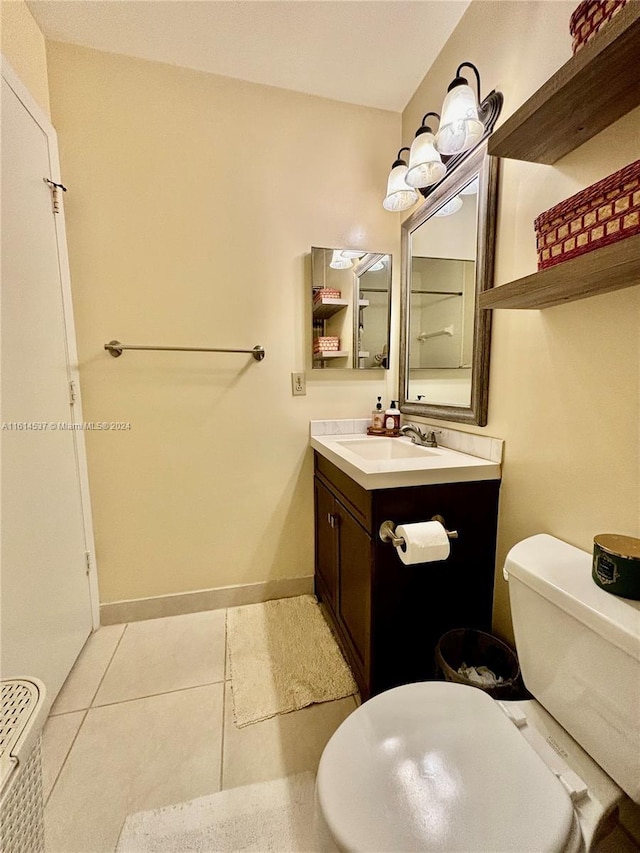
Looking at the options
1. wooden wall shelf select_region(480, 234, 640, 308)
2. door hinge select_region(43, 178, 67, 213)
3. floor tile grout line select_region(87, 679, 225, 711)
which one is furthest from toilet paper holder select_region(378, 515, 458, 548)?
door hinge select_region(43, 178, 67, 213)

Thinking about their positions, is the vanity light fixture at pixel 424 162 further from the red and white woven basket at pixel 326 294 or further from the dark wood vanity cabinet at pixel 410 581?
the dark wood vanity cabinet at pixel 410 581

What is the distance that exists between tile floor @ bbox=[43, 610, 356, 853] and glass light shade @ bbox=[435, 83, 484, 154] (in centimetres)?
198

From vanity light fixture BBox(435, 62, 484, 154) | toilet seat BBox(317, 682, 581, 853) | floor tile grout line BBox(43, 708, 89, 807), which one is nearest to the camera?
toilet seat BBox(317, 682, 581, 853)

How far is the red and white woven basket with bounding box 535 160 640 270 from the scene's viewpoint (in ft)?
2.05

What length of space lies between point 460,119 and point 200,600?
7.27 ft

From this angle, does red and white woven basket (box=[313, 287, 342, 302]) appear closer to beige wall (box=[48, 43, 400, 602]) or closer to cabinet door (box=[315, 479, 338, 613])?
beige wall (box=[48, 43, 400, 602])

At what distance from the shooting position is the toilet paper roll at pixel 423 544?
0.92 m

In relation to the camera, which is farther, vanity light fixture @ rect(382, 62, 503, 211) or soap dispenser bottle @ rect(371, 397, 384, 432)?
soap dispenser bottle @ rect(371, 397, 384, 432)

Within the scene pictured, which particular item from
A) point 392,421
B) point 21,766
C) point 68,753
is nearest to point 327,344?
point 392,421

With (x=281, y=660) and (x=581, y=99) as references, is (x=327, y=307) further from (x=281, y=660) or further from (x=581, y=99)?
(x=281, y=660)

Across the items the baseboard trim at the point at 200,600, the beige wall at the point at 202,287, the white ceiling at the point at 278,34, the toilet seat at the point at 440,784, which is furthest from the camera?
the baseboard trim at the point at 200,600

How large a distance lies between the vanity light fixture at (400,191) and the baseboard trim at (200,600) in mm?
1847

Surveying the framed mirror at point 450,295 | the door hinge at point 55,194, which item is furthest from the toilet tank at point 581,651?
the door hinge at point 55,194

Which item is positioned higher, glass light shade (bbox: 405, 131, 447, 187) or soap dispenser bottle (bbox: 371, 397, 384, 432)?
glass light shade (bbox: 405, 131, 447, 187)
